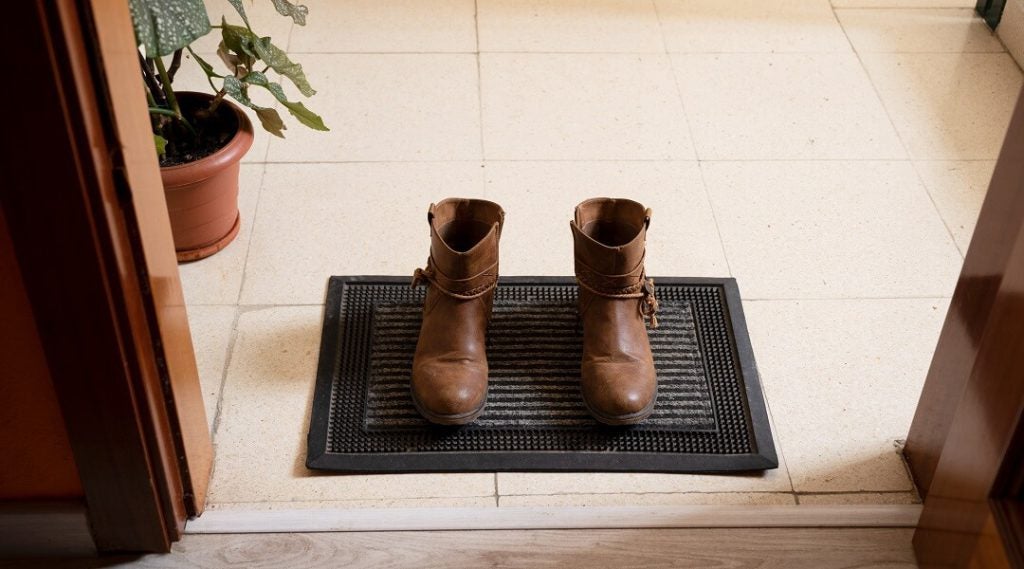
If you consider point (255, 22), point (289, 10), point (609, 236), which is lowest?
point (255, 22)

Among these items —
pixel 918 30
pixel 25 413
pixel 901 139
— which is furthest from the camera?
pixel 918 30

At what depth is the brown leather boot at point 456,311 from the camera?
4.97 ft

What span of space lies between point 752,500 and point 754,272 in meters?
0.52

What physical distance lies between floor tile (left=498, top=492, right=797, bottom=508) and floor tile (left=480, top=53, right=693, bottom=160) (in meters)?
0.87

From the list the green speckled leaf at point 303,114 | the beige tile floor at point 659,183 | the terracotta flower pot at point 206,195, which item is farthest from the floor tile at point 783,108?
the terracotta flower pot at point 206,195

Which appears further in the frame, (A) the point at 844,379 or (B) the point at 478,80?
(B) the point at 478,80

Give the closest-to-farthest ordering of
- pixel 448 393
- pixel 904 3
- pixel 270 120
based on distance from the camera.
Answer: pixel 448 393
pixel 270 120
pixel 904 3

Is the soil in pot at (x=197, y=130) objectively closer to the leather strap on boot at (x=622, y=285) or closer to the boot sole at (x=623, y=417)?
the leather strap on boot at (x=622, y=285)

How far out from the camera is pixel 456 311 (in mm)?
1566

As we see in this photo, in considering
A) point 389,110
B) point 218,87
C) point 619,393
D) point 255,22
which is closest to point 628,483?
point 619,393

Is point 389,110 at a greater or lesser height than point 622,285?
lesser

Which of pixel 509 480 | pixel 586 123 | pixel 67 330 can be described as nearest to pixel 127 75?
pixel 67 330

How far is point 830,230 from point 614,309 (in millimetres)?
610

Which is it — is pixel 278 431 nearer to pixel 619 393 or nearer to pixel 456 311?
pixel 456 311
